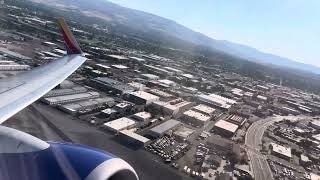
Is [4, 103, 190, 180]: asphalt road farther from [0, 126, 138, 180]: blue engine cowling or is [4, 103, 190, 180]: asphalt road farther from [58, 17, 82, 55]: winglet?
[0, 126, 138, 180]: blue engine cowling

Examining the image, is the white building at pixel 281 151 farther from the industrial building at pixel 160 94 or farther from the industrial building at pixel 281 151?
the industrial building at pixel 160 94

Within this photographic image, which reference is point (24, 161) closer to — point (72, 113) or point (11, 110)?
point (11, 110)

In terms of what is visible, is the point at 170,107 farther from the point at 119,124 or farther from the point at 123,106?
the point at 119,124

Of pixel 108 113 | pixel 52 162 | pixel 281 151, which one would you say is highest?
pixel 52 162

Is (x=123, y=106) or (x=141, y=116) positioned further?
(x=123, y=106)

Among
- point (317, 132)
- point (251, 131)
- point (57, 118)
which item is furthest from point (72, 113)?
point (317, 132)

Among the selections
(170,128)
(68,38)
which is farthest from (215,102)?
(68,38)

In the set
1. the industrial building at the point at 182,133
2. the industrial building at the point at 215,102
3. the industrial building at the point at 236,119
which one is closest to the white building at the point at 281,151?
the industrial building at the point at 236,119
